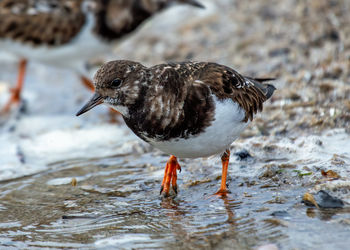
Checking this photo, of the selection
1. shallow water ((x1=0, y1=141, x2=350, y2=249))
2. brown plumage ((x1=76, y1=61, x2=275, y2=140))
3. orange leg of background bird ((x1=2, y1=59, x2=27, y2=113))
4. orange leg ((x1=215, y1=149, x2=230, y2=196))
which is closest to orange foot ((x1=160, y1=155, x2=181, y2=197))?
shallow water ((x1=0, y1=141, x2=350, y2=249))

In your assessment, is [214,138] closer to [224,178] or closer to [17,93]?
[224,178]

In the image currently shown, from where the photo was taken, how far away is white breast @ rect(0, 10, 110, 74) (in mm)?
5770

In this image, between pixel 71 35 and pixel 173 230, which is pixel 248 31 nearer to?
pixel 71 35

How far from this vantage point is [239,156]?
13.6 feet

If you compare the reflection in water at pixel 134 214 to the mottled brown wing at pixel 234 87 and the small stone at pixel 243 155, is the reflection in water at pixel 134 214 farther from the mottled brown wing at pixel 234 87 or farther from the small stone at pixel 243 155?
the mottled brown wing at pixel 234 87

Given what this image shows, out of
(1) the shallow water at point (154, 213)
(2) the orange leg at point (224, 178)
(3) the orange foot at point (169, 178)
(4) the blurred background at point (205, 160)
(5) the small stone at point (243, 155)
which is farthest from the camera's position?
(5) the small stone at point (243, 155)

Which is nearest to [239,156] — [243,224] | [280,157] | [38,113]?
[280,157]

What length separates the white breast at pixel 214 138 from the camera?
3.26m

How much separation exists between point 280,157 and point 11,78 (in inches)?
177

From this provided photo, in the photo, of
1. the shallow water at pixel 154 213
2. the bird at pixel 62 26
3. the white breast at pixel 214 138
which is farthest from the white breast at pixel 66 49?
the white breast at pixel 214 138

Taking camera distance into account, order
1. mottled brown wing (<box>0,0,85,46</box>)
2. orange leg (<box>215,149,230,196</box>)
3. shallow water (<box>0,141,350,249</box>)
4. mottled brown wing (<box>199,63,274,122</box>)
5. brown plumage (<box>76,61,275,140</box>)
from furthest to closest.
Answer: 1. mottled brown wing (<box>0,0,85,46</box>)
2. orange leg (<box>215,149,230,196</box>)
3. mottled brown wing (<box>199,63,274,122</box>)
4. brown plumage (<box>76,61,275,140</box>)
5. shallow water (<box>0,141,350,249</box>)

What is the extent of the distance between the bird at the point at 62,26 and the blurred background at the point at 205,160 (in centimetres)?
71

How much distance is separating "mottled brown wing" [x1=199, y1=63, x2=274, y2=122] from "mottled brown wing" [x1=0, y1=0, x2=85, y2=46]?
243 centimetres

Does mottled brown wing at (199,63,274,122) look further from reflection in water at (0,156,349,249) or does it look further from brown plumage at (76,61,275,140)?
reflection in water at (0,156,349,249)
